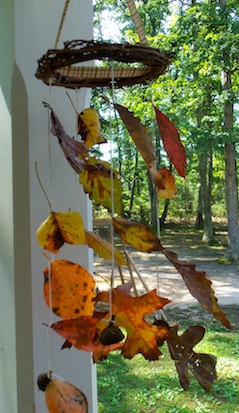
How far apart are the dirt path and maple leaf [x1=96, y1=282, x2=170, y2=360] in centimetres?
104

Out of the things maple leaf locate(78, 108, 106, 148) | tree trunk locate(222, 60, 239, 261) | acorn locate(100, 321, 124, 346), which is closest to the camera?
acorn locate(100, 321, 124, 346)

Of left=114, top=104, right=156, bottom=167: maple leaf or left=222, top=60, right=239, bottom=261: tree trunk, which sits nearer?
left=114, top=104, right=156, bottom=167: maple leaf

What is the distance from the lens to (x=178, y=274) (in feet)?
10.6

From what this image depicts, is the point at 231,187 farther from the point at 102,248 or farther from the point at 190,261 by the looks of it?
the point at 102,248

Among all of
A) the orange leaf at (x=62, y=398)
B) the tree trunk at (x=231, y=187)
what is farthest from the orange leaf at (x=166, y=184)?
the tree trunk at (x=231, y=187)

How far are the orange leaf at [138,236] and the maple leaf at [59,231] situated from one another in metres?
0.02

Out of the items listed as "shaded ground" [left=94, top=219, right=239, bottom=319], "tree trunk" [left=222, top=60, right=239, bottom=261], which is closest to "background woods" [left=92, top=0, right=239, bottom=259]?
"tree trunk" [left=222, top=60, right=239, bottom=261]

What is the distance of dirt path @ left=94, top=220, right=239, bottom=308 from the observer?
2.46 meters

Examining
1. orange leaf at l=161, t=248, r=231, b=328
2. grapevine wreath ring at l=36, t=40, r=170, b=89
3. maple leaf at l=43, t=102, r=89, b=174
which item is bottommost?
orange leaf at l=161, t=248, r=231, b=328

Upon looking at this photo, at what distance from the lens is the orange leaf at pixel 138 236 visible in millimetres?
225

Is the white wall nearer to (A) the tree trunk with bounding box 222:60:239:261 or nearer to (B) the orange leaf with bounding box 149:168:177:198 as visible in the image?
(B) the orange leaf with bounding box 149:168:177:198

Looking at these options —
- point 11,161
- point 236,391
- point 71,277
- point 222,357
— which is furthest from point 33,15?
point 222,357

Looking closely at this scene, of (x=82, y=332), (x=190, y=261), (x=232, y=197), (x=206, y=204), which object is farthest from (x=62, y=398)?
(x=206, y=204)

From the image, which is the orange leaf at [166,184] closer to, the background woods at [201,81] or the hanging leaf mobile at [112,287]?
the hanging leaf mobile at [112,287]
